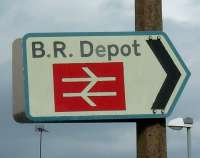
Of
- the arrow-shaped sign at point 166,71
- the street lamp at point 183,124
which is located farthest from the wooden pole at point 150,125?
the street lamp at point 183,124

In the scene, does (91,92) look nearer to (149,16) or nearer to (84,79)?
(84,79)

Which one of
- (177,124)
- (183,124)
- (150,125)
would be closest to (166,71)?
(150,125)

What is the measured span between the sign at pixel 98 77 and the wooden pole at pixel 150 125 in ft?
0.83

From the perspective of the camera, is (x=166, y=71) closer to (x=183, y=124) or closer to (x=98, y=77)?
(x=98, y=77)

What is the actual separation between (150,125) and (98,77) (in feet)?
1.87

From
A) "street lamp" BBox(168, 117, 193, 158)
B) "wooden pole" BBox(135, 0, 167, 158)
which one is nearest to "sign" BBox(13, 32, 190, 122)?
"wooden pole" BBox(135, 0, 167, 158)

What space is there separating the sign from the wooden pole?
0.83 feet

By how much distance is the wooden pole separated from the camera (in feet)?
15.8

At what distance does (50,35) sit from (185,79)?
90 cm

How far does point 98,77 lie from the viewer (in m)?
4.49

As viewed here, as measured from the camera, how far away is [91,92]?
176 inches

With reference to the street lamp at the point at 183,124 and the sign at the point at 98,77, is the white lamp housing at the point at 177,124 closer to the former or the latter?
the street lamp at the point at 183,124

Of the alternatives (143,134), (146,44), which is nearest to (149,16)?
(146,44)

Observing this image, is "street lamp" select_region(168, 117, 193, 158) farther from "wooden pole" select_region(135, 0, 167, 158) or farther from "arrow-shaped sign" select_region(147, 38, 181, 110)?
"arrow-shaped sign" select_region(147, 38, 181, 110)
